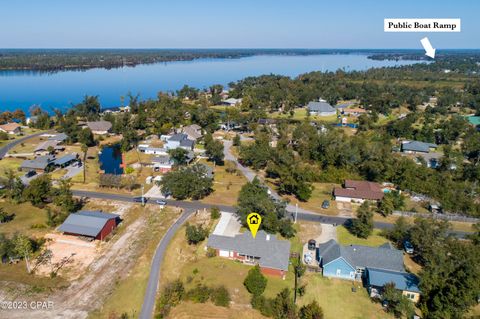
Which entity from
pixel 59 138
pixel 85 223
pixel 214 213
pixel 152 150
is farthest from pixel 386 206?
pixel 59 138

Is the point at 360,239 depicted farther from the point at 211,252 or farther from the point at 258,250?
the point at 211,252

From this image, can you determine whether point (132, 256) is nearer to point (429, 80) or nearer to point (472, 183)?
point (472, 183)

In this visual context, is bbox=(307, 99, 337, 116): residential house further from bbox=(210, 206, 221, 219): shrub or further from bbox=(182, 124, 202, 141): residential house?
bbox=(210, 206, 221, 219): shrub

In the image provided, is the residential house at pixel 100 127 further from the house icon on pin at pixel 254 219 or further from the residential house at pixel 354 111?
the residential house at pixel 354 111

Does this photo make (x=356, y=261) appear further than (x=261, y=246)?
No

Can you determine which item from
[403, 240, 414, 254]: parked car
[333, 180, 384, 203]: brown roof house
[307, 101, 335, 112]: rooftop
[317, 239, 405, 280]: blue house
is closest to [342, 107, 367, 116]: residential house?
[307, 101, 335, 112]: rooftop

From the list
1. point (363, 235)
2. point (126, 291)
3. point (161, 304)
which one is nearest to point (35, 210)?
point (126, 291)

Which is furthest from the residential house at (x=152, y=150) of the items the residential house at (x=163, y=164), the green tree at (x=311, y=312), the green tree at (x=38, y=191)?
the green tree at (x=311, y=312)
